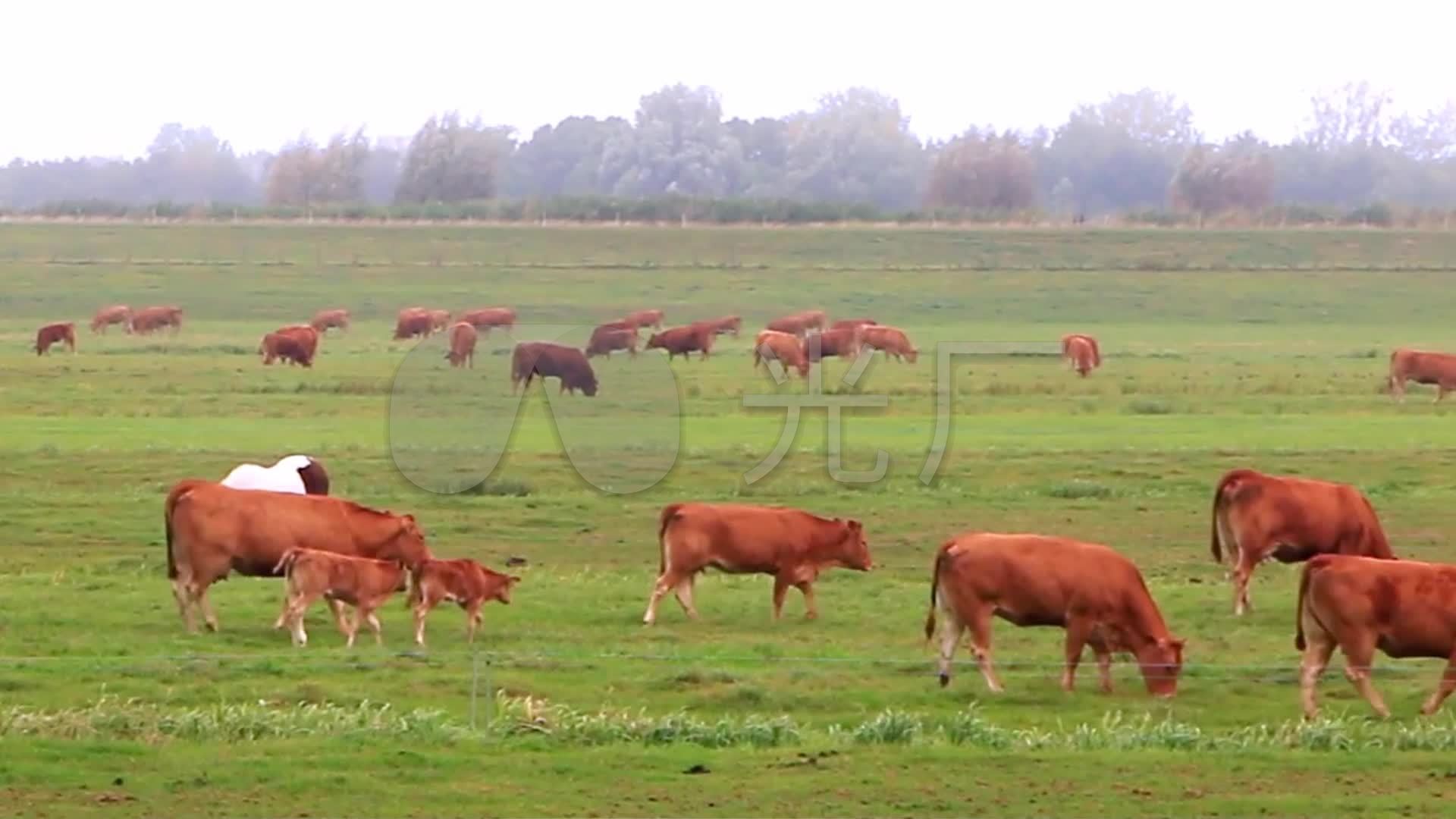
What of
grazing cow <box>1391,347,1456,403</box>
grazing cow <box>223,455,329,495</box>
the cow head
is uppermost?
grazing cow <box>223,455,329,495</box>

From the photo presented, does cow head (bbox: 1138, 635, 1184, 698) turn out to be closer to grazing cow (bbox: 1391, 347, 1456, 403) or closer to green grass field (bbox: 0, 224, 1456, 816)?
green grass field (bbox: 0, 224, 1456, 816)

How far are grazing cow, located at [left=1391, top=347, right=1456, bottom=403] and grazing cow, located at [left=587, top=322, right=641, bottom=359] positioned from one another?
12878 mm

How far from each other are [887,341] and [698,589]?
80.7 feet

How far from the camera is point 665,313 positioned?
169 feet

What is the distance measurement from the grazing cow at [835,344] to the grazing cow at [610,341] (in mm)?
3228

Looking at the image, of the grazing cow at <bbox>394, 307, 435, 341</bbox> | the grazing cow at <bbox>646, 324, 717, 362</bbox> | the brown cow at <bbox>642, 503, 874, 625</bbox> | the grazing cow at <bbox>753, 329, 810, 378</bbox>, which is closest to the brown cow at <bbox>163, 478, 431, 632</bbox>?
the brown cow at <bbox>642, 503, 874, 625</bbox>

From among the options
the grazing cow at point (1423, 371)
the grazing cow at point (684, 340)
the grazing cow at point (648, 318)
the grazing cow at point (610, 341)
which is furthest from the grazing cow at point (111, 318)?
the grazing cow at point (1423, 371)

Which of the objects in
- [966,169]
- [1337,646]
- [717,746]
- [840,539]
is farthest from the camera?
[966,169]

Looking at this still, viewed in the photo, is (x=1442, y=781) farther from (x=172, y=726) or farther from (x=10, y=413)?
(x=10, y=413)

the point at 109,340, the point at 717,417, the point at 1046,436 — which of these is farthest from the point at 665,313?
the point at 1046,436

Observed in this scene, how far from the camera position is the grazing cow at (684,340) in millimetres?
41875

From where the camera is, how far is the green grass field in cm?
993

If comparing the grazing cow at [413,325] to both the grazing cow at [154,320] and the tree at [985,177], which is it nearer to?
the grazing cow at [154,320]

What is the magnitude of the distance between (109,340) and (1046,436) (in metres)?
24.5
